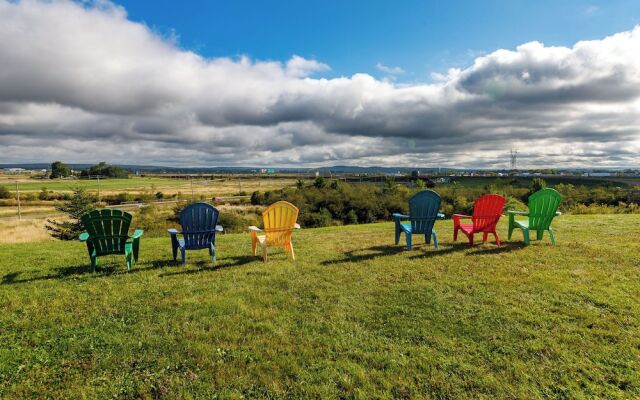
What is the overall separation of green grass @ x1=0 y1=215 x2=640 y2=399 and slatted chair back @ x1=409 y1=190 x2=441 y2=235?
45.4 inches

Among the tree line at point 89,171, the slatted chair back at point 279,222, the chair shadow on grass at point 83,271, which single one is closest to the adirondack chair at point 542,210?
the slatted chair back at point 279,222

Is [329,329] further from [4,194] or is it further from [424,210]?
[4,194]

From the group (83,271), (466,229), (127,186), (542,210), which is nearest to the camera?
(83,271)

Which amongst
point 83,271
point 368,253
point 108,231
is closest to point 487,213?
point 368,253

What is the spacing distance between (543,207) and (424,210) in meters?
2.46

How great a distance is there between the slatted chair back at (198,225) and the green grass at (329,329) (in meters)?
0.41

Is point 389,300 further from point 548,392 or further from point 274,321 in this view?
point 548,392

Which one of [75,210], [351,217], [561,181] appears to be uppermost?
[561,181]

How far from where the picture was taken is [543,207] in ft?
22.9

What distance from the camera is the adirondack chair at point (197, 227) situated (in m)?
5.97

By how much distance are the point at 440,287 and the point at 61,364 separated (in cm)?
414

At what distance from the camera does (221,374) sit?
268 cm

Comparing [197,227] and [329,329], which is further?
[197,227]

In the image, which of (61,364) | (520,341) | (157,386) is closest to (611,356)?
(520,341)
